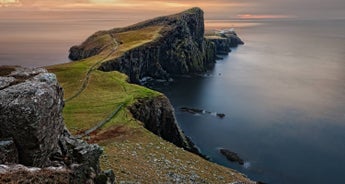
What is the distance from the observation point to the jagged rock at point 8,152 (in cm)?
2214

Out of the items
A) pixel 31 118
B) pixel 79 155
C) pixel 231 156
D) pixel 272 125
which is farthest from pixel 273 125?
pixel 31 118

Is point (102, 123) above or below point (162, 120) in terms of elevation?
above

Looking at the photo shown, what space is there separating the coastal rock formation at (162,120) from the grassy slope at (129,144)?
8.52ft

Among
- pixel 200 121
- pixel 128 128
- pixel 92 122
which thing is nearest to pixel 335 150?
pixel 200 121

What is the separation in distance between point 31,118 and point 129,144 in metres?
35.4

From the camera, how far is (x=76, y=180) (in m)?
23.5

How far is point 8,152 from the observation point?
888 inches

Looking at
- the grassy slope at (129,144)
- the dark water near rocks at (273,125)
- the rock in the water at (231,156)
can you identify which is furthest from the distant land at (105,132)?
the dark water near rocks at (273,125)

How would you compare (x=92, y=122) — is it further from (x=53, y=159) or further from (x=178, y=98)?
(x=178, y=98)

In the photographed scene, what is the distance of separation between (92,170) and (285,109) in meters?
110

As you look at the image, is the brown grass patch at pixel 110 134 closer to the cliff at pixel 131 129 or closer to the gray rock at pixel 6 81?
the cliff at pixel 131 129

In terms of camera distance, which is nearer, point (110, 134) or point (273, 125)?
point (110, 134)

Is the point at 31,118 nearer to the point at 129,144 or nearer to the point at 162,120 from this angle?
the point at 129,144

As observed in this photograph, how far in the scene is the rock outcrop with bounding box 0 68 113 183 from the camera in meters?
23.0
